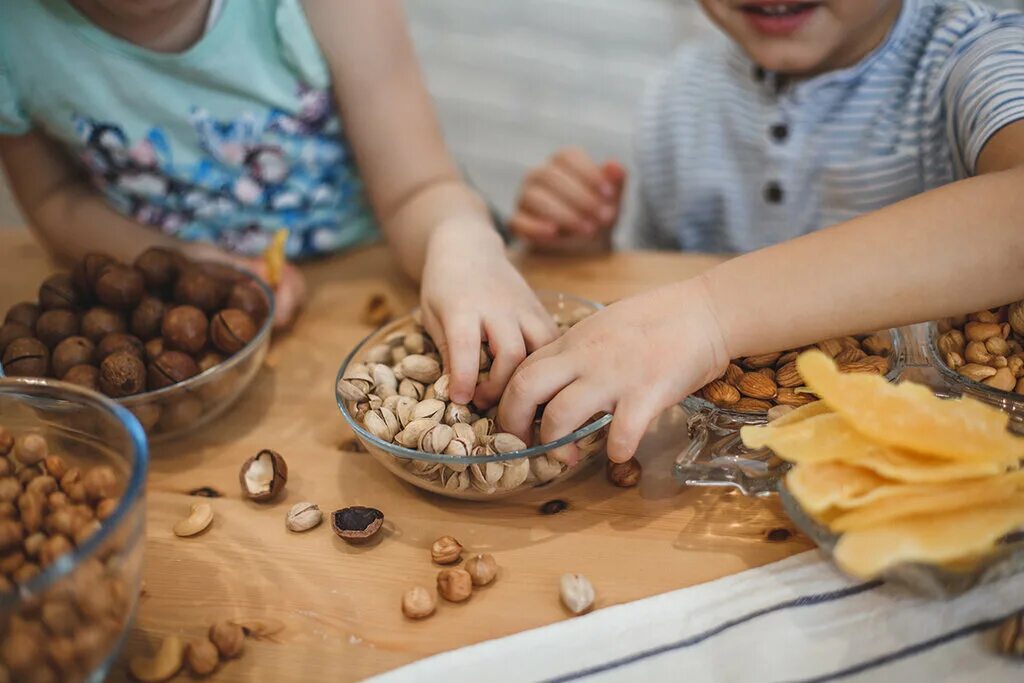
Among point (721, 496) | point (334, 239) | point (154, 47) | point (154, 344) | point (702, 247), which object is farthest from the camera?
point (702, 247)

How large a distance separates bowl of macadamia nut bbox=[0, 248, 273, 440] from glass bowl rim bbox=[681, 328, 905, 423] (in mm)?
411

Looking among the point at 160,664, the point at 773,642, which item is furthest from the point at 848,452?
the point at 160,664

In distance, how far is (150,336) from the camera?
0.80m

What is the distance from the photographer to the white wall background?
2133 mm

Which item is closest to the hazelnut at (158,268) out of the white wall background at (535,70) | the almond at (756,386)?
the almond at (756,386)

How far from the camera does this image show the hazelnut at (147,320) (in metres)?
0.79

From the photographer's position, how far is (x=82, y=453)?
24.9 inches

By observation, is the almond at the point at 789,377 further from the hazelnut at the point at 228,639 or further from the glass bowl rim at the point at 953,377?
the hazelnut at the point at 228,639

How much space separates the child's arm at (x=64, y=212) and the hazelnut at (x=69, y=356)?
26 cm

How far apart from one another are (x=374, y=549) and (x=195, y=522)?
154mm

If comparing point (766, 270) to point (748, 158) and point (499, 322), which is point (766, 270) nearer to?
point (499, 322)

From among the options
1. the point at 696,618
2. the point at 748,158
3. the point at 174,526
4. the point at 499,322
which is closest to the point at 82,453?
the point at 174,526

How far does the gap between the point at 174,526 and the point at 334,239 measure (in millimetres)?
508

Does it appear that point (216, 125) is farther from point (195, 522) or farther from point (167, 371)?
point (195, 522)
